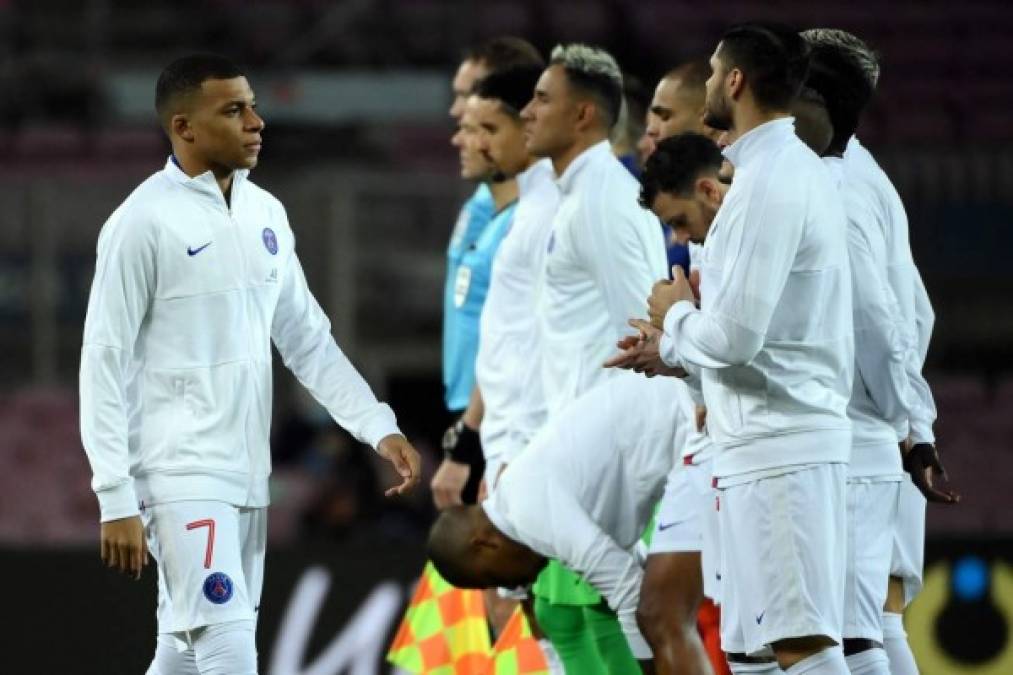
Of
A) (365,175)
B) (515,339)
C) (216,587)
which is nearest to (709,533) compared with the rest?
(216,587)

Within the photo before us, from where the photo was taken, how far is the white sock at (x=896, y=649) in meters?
4.52

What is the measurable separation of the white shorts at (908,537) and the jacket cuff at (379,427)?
1126mm

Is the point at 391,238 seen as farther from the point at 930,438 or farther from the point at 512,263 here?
the point at 930,438

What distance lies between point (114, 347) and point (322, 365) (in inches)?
23.5

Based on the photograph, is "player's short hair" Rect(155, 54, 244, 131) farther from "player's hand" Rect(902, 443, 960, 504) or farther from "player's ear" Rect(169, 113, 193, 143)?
"player's hand" Rect(902, 443, 960, 504)

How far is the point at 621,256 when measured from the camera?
5051 millimetres

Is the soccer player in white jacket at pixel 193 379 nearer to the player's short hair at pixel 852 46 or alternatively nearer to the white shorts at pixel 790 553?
the white shorts at pixel 790 553

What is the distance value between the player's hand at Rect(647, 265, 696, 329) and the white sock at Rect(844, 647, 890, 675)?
80 centimetres

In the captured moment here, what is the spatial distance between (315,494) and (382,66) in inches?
125

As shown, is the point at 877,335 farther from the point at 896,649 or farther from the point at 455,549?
the point at 455,549

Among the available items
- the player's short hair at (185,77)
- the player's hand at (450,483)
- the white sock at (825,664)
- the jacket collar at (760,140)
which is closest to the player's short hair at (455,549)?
the player's hand at (450,483)

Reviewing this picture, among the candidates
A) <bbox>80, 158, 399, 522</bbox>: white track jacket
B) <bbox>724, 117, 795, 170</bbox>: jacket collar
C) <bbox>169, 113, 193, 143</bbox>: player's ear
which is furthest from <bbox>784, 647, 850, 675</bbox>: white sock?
<bbox>169, 113, 193, 143</bbox>: player's ear

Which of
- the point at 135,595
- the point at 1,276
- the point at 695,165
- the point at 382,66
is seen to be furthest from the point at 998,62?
the point at 695,165

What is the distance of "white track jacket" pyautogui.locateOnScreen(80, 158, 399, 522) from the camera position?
4.21 m
